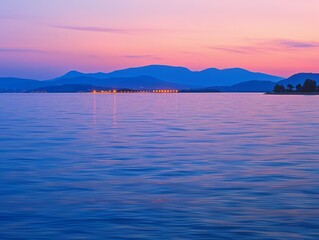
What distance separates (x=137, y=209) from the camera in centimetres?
1580

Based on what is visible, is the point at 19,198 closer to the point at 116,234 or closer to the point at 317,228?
the point at 116,234

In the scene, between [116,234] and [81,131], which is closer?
[116,234]

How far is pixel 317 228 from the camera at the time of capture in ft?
45.2

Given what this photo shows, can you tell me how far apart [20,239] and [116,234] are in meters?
2.26

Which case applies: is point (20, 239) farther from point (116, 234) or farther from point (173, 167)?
point (173, 167)

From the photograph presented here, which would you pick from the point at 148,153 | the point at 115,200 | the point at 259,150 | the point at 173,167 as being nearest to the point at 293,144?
the point at 259,150

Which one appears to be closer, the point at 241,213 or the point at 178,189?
the point at 241,213

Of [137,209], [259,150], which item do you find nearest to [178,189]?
[137,209]

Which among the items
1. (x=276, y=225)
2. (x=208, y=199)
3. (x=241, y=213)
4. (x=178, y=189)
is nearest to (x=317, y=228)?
(x=276, y=225)

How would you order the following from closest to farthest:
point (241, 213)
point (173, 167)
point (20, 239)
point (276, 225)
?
point (20, 239) < point (276, 225) < point (241, 213) < point (173, 167)

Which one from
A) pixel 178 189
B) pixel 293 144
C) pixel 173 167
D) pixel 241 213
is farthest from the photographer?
pixel 293 144

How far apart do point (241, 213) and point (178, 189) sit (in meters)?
3.86

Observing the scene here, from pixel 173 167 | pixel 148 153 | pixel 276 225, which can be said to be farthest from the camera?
pixel 148 153

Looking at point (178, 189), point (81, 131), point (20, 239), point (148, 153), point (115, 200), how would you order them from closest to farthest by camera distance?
point (20, 239), point (115, 200), point (178, 189), point (148, 153), point (81, 131)
